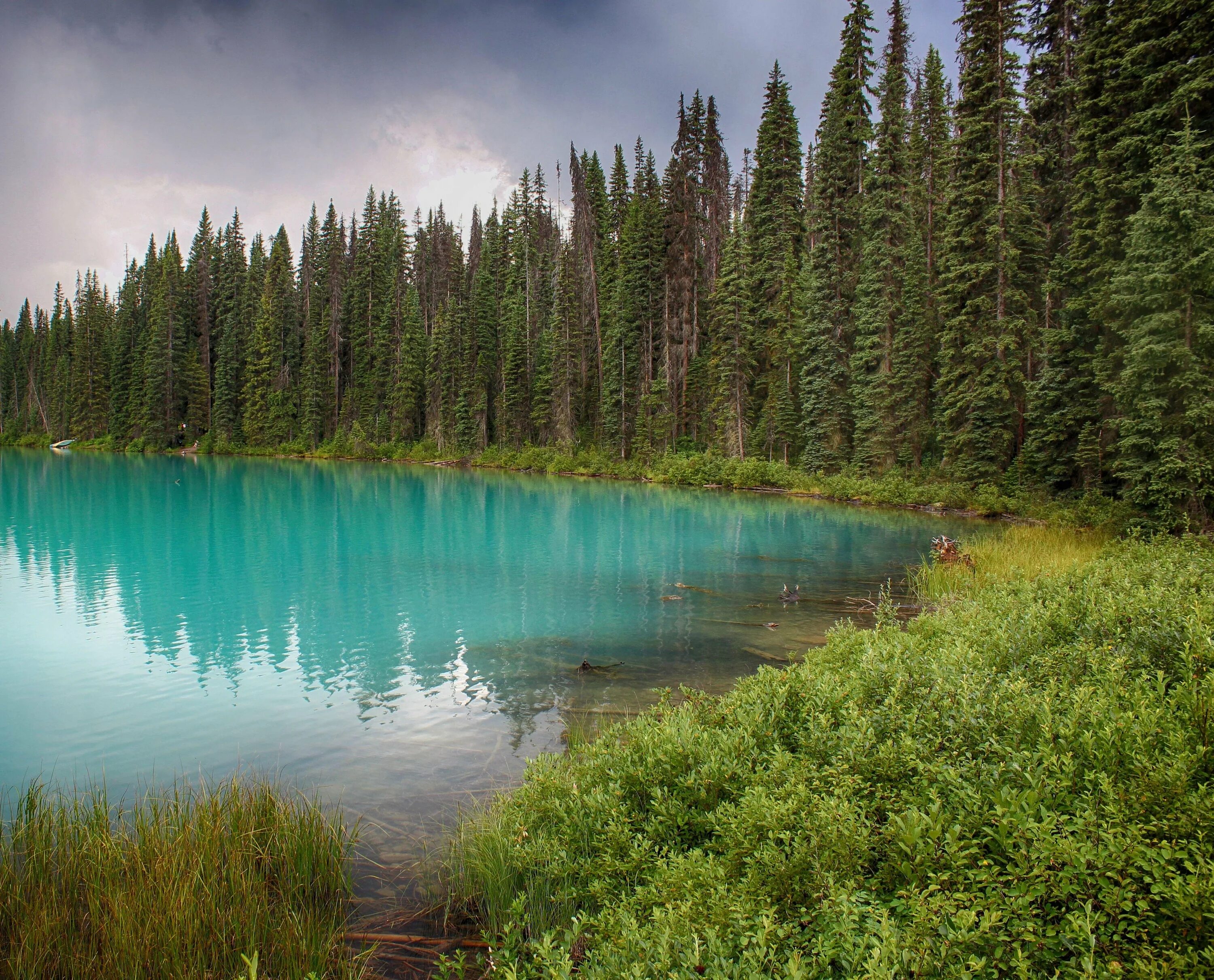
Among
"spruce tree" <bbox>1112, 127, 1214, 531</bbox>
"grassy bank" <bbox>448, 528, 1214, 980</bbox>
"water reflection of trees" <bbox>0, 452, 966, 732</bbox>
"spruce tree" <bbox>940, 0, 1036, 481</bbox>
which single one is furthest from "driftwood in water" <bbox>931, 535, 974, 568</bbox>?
"spruce tree" <bbox>940, 0, 1036, 481</bbox>

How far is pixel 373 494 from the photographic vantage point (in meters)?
41.7

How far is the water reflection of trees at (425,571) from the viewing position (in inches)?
491

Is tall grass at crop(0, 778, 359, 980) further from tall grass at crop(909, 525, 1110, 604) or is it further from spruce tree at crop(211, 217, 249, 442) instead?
spruce tree at crop(211, 217, 249, 442)

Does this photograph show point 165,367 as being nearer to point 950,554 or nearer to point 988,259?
point 988,259

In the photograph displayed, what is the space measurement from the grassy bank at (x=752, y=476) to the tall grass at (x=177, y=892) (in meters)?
22.7

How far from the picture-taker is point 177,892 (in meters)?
4.79

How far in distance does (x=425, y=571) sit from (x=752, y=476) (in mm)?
31018

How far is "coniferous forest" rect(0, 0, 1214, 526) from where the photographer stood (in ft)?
67.6

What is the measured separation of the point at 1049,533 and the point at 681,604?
37.4 feet

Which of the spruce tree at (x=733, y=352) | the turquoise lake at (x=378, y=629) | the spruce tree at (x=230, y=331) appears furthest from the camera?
the spruce tree at (x=230, y=331)

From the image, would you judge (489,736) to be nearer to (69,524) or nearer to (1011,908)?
(1011,908)

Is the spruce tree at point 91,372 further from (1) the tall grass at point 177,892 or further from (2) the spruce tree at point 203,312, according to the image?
(1) the tall grass at point 177,892

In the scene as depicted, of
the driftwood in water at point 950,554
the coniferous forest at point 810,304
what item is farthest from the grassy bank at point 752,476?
the driftwood in water at point 950,554

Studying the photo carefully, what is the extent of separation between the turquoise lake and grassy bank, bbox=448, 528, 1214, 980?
2662 mm
